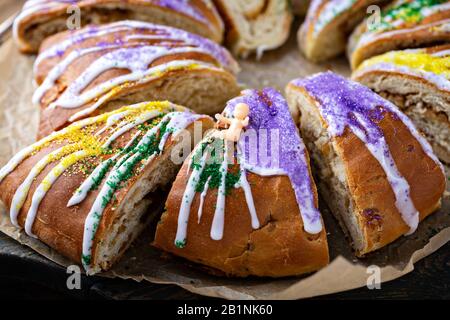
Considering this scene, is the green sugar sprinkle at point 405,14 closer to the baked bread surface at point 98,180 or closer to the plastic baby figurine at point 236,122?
the plastic baby figurine at point 236,122

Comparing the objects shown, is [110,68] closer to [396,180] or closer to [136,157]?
[136,157]

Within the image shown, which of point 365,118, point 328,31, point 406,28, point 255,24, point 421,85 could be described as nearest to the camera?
point 365,118

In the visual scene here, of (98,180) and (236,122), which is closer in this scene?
(98,180)

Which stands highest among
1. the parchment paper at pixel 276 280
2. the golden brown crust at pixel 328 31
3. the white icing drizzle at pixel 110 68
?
the white icing drizzle at pixel 110 68

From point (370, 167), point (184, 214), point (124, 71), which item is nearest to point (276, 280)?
point (184, 214)

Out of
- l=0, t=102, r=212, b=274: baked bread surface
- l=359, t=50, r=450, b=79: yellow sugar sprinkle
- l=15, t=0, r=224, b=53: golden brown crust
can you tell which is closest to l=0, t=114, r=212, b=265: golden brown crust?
l=0, t=102, r=212, b=274: baked bread surface

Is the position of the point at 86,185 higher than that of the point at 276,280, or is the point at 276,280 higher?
the point at 86,185

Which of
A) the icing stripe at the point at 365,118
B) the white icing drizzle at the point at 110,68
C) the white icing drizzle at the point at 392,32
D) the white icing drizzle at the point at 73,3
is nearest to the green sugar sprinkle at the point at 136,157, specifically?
the white icing drizzle at the point at 110,68
